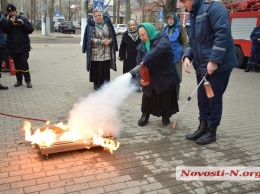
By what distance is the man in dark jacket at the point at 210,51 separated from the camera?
3.85 metres

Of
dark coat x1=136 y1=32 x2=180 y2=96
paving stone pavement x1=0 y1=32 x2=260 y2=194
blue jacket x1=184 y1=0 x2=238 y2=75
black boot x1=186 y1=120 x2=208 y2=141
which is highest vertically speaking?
blue jacket x1=184 y1=0 x2=238 y2=75

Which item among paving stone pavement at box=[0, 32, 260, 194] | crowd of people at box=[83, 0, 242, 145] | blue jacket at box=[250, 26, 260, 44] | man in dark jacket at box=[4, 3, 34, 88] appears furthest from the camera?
blue jacket at box=[250, 26, 260, 44]

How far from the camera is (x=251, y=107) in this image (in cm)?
691

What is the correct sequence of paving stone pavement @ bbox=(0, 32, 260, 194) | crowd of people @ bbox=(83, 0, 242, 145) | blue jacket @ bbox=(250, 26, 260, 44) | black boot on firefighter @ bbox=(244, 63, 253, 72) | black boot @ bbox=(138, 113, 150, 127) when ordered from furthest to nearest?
black boot on firefighter @ bbox=(244, 63, 253, 72) < blue jacket @ bbox=(250, 26, 260, 44) < black boot @ bbox=(138, 113, 150, 127) < crowd of people @ bbox=(83, 0, 242, 145) < paving stone pavement @ bbox=(0, 32, 260, 194)

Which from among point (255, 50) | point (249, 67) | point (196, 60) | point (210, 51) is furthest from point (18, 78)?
point (249, 67)

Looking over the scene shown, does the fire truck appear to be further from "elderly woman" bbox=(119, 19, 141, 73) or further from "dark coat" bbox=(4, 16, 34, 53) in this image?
"dark coat" bbox=(4, 16, 34, 53)

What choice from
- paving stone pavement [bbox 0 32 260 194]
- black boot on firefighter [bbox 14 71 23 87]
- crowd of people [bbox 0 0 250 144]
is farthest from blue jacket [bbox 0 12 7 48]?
paving stone pavement [bbox 0 32 260 194]

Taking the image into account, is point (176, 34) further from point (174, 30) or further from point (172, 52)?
point (172, 52)

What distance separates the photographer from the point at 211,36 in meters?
4.02

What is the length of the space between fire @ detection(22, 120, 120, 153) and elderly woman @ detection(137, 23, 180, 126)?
1.16 meters

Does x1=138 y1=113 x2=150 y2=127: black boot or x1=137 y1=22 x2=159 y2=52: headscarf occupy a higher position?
x1=137 y1=22 x2=159 y2=52: headscarf

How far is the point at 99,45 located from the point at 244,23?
8.38 metres

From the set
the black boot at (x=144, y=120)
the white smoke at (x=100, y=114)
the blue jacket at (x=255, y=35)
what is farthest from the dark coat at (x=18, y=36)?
the blue jacket at (x=255, y=35)

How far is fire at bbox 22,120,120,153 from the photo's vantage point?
12.9 ft
